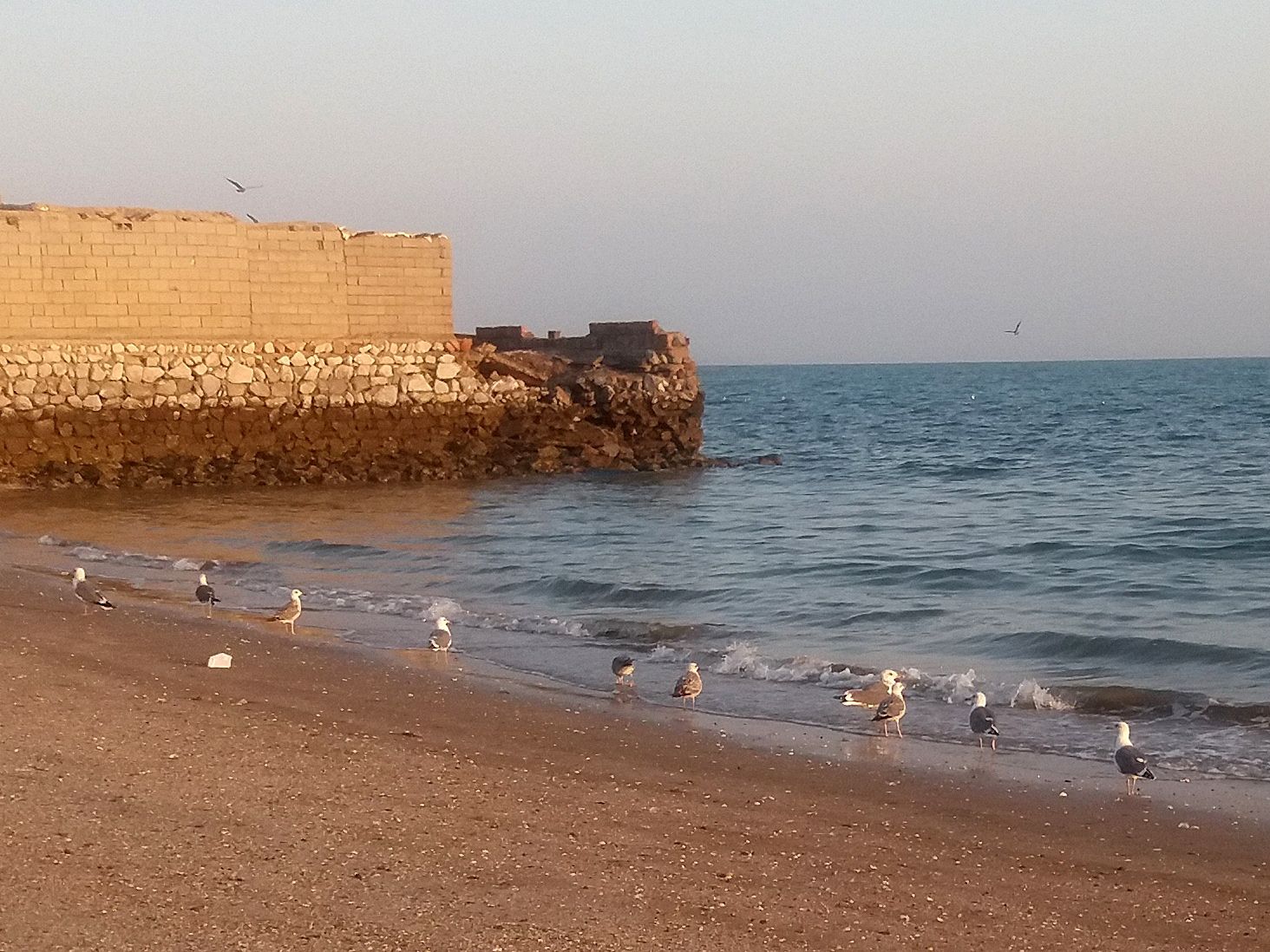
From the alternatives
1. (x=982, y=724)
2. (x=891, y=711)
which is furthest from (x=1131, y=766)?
(x=891, y=711)

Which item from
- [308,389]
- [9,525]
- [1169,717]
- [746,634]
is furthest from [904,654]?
[308,389]

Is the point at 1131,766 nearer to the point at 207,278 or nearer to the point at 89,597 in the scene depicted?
the point at 89,597

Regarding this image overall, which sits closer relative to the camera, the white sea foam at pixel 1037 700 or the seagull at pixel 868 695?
the seagull at pixel 868 695

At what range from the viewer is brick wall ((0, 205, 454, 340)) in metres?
22.7

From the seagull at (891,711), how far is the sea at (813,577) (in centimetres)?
13

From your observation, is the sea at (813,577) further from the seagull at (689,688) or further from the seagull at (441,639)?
the seagull at (441,639)

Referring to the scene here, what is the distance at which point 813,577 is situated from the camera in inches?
578

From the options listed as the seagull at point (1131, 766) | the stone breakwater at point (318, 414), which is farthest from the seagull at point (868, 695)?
the stone breakwater at point (318, 414)

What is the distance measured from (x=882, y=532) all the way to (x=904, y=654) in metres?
8.07

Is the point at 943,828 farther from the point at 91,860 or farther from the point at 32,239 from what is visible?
the point at 32,239

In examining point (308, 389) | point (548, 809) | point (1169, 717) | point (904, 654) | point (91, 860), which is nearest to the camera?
point (91, 860)

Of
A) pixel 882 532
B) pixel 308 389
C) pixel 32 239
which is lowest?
pixel 882 532

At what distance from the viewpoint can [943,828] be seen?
623cm

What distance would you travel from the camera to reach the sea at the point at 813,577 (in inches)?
367
